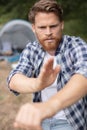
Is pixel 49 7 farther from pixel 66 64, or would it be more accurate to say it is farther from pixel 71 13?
pixel 71 13

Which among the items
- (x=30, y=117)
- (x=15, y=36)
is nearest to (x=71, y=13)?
(x=15, y=36)

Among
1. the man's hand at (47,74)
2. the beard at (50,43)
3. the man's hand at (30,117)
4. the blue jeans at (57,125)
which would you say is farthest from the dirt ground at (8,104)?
the man's hand at (30,117)

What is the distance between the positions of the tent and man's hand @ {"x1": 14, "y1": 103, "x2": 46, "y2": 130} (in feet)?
25.6

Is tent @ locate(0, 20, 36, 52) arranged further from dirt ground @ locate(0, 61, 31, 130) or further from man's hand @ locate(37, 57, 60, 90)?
man's hand @ locate(37, 57, 60, 90)

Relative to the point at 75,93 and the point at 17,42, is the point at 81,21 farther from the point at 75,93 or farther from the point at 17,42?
the point at 75,93

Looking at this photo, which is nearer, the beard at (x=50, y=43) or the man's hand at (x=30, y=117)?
the man's hand at (x=30, y=117)

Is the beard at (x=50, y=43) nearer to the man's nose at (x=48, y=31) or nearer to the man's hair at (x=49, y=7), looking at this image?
the man's nose at (x=48, y=31)

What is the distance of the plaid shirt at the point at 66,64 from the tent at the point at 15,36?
21.9ft

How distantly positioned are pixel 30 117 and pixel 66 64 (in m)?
1.11

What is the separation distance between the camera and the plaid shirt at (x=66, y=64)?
8.59ft

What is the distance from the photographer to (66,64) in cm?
266

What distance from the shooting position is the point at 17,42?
32.2 feet

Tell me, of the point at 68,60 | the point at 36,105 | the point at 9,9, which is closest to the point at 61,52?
the point at 68,60

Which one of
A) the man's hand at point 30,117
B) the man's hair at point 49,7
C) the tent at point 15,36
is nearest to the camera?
the man's hand at point 30,117
